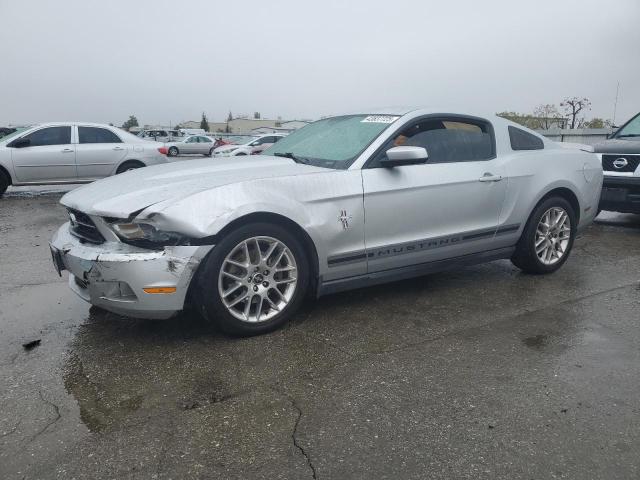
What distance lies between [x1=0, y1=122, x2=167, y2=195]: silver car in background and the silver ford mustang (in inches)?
287

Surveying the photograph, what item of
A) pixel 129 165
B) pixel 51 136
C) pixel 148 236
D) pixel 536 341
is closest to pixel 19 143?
pixel 51 136

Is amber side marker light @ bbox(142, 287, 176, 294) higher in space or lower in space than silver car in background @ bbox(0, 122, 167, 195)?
lower

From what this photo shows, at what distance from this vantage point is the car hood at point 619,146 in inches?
280

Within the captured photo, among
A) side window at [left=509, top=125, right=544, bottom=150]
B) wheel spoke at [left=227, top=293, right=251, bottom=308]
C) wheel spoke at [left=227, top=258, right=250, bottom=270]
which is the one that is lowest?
wheel spoke at [left=227, top=293, right=251, bottom=308]

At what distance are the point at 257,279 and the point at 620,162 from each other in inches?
237

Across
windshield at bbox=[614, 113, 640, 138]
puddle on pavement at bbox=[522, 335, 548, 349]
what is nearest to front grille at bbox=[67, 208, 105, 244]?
puddle on pavement at bbox=[522, 335, 548, 349]

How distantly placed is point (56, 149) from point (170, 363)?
9.12m

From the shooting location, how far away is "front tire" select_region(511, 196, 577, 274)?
4758 millimetres

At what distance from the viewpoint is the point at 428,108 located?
432cm

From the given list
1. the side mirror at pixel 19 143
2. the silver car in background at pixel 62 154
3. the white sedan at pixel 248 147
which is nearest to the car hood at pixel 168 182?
the silver car in background at pixel 62 154

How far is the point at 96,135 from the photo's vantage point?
1094 centimetres

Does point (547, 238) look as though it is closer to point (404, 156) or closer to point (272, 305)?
point (404, 156)

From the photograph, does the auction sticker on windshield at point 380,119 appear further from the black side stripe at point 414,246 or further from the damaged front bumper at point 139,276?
the damaged front bumper at point 139,276

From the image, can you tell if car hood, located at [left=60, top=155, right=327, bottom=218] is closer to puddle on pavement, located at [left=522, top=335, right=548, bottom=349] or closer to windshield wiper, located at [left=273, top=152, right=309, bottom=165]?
windshield wiper, located at [left=273, top=152, right=309, bottom=165]
